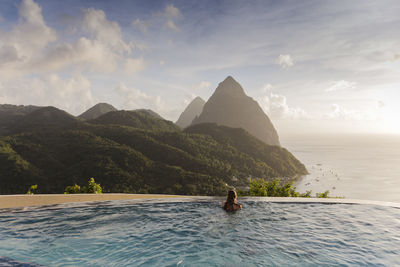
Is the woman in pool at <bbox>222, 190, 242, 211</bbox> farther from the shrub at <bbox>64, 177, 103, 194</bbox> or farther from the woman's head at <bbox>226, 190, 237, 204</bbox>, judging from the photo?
the shrub at <bbox>64, 177, 103, 194</bbox>

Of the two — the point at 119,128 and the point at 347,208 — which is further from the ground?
the point at 119,128

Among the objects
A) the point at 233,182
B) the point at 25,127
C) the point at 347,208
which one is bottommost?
the point at 233,182

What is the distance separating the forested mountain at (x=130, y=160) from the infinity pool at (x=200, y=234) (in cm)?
6529

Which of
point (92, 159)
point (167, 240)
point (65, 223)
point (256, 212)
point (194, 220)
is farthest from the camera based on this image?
point (92, 159)

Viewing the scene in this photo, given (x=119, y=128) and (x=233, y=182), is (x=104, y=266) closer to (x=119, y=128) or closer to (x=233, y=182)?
(x=233, y=182)

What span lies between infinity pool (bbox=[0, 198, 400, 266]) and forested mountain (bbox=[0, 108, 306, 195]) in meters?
65.3

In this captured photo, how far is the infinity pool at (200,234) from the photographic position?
6.05m

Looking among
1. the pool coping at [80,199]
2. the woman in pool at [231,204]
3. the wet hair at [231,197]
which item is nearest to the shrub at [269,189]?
the pool coping at [80,199]

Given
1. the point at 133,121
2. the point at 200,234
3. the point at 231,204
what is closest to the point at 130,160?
the point at 133,121

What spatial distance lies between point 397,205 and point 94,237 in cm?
1109

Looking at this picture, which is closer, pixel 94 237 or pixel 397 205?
pixel 94 237

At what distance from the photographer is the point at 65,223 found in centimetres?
770

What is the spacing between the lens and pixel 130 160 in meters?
80.6

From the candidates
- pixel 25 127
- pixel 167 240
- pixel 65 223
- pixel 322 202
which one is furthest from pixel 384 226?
pixel 25 127
